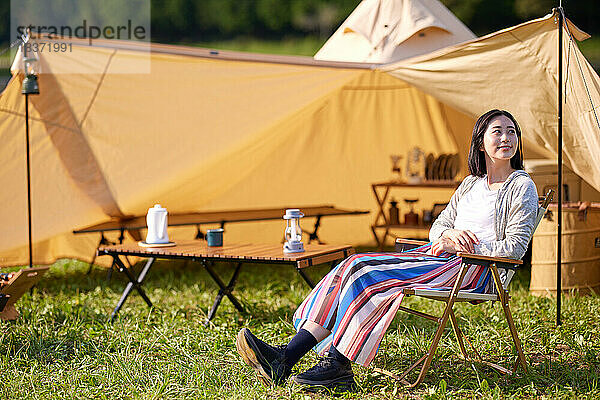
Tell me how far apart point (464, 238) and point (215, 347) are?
1407mm

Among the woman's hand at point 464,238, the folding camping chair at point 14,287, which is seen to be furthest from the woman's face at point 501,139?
the folding camping chair at point 14,287

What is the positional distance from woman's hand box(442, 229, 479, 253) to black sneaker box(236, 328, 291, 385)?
91cm

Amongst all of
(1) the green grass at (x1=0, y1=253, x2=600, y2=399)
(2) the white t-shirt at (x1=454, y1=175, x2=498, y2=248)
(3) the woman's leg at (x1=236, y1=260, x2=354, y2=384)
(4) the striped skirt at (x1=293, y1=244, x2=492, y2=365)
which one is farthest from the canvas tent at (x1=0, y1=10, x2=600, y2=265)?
(3) the woman's leg at (x1=236, y1=260, x2=354, y2=384)

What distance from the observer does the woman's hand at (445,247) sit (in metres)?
3.30

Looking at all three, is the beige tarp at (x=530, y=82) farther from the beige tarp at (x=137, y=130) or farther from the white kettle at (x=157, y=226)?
the white kettle at (x=157, y=226)

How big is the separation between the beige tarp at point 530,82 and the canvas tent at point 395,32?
0.79 m

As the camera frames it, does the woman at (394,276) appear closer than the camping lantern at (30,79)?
Yes

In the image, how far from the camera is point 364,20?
5699 millimetres

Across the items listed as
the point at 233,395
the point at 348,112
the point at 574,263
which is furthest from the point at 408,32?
the point at 233,395

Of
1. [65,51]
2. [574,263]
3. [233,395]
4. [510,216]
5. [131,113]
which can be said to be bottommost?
[233,395]

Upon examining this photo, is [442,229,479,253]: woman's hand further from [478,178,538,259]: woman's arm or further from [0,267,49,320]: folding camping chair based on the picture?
[0,267,49,320]: folding camping chair

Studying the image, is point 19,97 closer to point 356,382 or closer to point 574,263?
point 356,382

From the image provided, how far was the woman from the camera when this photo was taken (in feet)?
10.2

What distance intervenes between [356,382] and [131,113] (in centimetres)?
284
